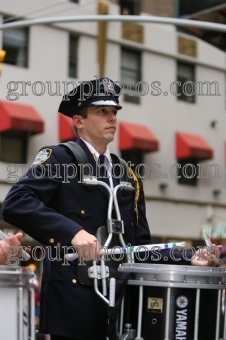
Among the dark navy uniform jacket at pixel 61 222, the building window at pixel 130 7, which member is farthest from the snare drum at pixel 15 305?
the building window at pixel 130 7

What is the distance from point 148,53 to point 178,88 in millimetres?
1879

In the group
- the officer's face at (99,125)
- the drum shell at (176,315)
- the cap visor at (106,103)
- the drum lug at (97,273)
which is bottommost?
the drum shell at (176,315)

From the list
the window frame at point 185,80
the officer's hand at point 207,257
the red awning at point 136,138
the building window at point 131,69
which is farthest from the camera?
the window frame at point 185,80

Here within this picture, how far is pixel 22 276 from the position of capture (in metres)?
4.07

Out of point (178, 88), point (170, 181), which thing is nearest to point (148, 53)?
point (178, 88)

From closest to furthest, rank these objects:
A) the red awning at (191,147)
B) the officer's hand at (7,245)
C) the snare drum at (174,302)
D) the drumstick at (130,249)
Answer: the snare drum at (174,302) < the drumstick at (130,249) < the officer's hand at (7,245) < the red awning at (191,147)

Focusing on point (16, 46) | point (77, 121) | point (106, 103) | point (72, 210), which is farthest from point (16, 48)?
point (72, 210)

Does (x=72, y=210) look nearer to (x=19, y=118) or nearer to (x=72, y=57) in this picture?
(x=19, y=118)

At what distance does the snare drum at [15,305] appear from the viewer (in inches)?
154

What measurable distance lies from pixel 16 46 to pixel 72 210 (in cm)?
1891

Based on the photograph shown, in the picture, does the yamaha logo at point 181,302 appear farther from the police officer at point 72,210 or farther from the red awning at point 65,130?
the red awning at point 65,130

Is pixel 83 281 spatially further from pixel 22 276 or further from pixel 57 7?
pixel 57 7

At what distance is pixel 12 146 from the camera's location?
22.3 meters

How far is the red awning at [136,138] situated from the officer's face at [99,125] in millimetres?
19723
